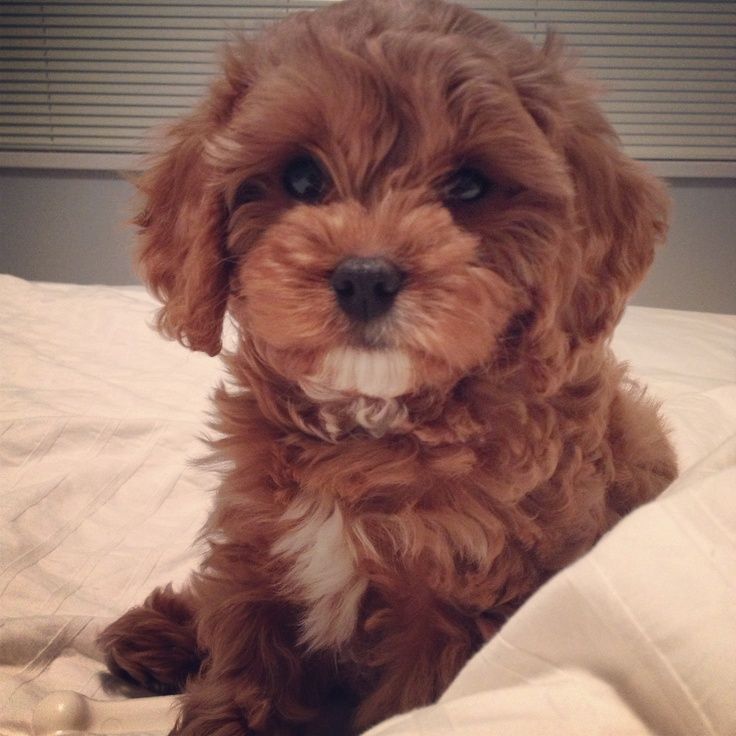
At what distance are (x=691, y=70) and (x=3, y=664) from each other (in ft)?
12.8

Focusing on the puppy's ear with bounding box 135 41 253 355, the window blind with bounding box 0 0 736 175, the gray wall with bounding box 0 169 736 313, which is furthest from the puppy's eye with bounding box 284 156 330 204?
the gray wall with bounding box 0 169 736 313

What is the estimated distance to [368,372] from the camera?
109 centimetres

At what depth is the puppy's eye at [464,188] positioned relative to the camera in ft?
3.94

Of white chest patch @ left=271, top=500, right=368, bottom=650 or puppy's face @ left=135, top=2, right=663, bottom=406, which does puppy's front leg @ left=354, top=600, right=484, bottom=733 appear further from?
puppy's face @ left=135, top=2, right=663, bottom=406

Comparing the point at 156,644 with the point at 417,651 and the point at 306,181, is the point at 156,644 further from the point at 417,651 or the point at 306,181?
the point at 306,181

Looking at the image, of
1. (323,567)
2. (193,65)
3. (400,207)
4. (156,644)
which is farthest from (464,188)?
(193,65)

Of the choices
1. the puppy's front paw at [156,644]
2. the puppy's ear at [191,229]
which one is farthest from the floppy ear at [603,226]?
the puppy's front paw at [156,644]

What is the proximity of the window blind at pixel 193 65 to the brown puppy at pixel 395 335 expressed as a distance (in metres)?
2.86

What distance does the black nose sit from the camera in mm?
1025

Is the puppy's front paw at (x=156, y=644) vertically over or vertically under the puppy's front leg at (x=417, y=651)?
under

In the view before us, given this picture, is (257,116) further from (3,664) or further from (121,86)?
(121,86)

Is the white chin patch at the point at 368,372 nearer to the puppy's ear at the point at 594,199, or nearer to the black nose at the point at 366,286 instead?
the black nose at the point at 366,286

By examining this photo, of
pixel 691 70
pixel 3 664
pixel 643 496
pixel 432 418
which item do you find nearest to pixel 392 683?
pixel 432 418

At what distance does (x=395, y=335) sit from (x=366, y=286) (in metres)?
0.07
